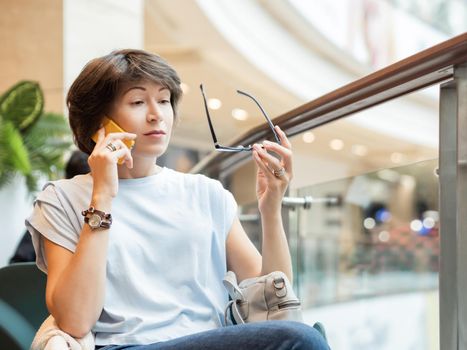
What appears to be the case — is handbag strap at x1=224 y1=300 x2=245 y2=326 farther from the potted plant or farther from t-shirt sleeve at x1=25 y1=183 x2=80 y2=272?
the potted plant

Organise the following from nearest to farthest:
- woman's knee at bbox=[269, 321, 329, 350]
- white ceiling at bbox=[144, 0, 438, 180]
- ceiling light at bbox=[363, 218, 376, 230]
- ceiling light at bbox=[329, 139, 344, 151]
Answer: woman's knee at bbox=[269, 321, 329, 350] < ceiling light at bbox=[363, 218, 376, 230] < white ceiling at bbox=[144, 0, 438, 180] < ceiling light at bbox=[329, 139, 344, 151]

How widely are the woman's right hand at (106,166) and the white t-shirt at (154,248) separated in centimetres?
13

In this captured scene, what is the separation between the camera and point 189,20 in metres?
11.7

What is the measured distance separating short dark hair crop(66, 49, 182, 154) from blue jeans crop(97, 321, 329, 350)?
0.66 m

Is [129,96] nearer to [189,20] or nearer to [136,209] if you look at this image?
[136,209]

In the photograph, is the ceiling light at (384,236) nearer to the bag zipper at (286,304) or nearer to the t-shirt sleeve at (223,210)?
the t-shirt sleeve at (223,210)

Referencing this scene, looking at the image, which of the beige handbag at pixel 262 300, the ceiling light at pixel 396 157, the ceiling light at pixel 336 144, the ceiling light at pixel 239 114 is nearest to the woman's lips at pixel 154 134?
the beige handbag at pixel 262 300

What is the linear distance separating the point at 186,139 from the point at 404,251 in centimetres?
1339

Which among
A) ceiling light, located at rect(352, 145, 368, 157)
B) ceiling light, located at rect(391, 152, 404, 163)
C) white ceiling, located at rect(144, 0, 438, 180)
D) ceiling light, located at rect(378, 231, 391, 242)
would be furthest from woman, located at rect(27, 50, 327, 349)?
ceiling light, located at rect(391, 152, 404, 163)

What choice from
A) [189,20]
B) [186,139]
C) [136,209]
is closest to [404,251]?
[136,209]

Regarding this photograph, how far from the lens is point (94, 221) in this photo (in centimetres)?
183

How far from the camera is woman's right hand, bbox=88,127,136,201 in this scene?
1865mm

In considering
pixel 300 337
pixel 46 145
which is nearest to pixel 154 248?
pixel 300 337

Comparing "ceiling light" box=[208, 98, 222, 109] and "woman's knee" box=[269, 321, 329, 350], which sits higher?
"ceiling light" box=[208, 98, 222, 109]
